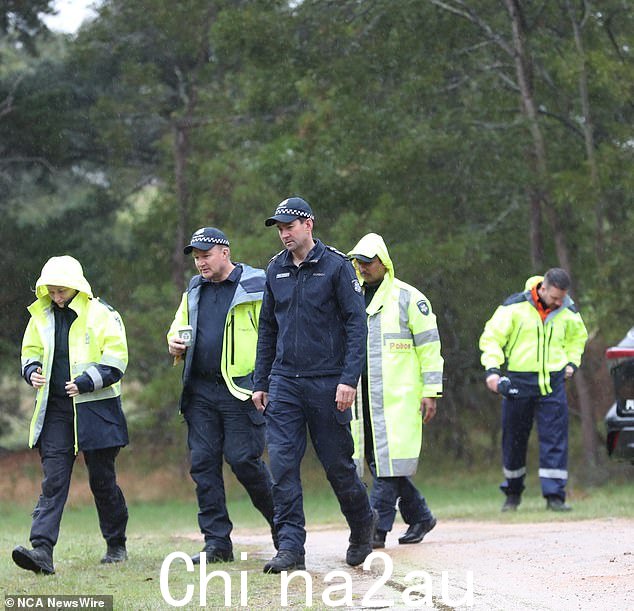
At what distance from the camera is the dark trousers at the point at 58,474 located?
937 centimetres

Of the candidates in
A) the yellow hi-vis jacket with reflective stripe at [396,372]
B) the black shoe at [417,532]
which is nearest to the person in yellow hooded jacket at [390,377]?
the yellow hi-vis jacket with reflective stripe at [396,372]

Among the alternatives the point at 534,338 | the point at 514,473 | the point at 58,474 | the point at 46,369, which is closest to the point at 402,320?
the point at 46,369

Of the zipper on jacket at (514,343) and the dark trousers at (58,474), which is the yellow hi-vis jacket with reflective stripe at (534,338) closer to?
the zipper on jacket at (514,343)

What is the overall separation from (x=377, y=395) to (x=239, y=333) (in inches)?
45.7

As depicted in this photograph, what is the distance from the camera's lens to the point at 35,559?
9.03 metres

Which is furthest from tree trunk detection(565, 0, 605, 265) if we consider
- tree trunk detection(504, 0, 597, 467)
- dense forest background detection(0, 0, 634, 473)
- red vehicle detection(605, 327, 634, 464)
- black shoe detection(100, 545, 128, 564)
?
black shoe detection(100, 545, 128, 564)

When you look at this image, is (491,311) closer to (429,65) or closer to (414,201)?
(414,201)

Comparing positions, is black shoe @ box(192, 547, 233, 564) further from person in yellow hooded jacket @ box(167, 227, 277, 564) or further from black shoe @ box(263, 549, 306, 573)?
black shoe @ box(263, 549, 306, 573)

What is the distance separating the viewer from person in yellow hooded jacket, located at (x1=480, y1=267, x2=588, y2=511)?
1336 centimetres

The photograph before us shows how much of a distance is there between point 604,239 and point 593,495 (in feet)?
13.5

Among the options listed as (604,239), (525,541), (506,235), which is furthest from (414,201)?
(525,541)

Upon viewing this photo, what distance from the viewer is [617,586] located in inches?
307

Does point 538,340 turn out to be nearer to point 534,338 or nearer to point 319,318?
point 534,338

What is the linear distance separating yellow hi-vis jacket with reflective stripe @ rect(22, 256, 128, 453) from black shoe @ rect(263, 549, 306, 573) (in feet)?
5.02
